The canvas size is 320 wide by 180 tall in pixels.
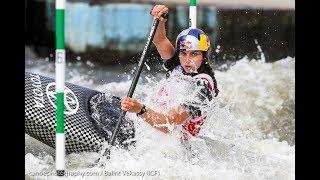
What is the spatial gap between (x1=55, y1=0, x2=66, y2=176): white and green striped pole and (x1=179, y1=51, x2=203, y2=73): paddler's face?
0.48m

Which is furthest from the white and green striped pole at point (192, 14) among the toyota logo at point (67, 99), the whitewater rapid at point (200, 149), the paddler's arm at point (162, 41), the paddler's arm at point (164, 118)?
the toyota logo at point (67, 99)

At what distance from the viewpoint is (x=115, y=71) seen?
130 inches

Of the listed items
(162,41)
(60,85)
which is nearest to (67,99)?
(60,85)

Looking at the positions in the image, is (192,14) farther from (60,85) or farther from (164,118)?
(60,85)

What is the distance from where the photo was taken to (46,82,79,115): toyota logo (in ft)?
9.87

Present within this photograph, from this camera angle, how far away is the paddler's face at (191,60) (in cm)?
292

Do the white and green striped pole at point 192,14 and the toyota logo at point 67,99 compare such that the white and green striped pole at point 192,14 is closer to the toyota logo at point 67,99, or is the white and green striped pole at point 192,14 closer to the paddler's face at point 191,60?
the paddler's face at point 191,60

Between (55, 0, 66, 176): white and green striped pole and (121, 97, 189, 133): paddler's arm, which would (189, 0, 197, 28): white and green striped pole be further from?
(55, 0, 66, 176): white and green striped pole

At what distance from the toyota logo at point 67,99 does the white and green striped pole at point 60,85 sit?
0.79 feet

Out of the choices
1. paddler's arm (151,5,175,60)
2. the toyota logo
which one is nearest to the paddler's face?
paddler's arm (151,5,175,60)

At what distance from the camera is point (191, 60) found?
293cm
